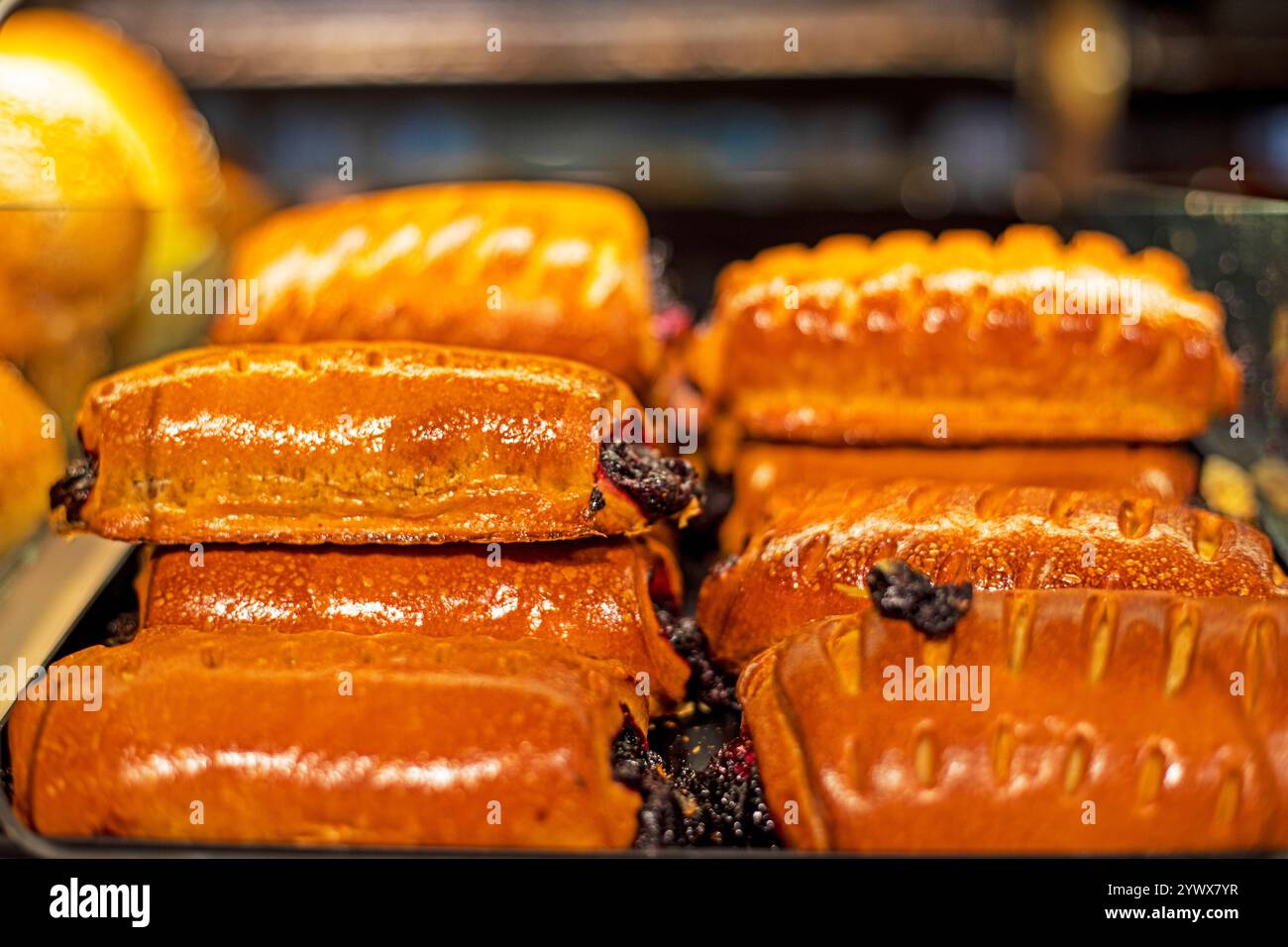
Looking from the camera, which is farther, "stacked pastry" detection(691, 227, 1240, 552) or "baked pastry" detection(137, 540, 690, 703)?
"stacked pastry" detection(691, 227, 1240, 552)

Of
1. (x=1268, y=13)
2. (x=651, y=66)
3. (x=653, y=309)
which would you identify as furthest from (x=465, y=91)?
(x=1268, y=13)

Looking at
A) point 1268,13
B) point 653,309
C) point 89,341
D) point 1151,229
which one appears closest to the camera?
point 89,341

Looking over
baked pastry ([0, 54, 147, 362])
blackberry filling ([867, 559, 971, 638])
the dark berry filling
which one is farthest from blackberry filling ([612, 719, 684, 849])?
baked pastry ([0, 54, 147, 362])

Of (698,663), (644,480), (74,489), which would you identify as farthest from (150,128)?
(698,663)

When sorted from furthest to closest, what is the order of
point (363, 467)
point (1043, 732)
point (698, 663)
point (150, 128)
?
point (150, 128) → point (698, 663) → point (363, 467) → point (1043, 732)

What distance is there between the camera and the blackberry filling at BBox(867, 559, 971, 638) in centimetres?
156

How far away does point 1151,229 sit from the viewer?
9.84 ft

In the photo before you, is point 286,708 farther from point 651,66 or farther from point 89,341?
point 651,66

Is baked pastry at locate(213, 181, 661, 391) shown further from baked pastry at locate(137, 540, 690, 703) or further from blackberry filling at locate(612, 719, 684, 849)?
blackberry filling at locate(612, 719, 684, 849)

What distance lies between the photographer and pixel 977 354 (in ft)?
7.59

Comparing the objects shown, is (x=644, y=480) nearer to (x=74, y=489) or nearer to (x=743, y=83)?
(x=74, y=489)

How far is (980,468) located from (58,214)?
73.5 inches

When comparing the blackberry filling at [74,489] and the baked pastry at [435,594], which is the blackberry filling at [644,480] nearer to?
the baked pastry at [435,594]
